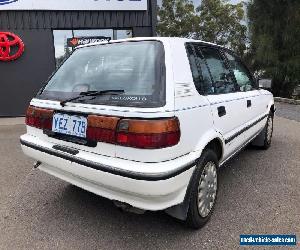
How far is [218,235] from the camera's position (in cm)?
285

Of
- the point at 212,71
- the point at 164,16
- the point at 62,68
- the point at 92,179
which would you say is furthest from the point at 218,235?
the point at 164,16

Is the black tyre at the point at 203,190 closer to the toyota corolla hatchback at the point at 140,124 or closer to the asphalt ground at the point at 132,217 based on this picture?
the toyota corolla hatchback at the point at 140,124

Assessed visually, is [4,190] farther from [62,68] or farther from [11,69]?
[11,69]

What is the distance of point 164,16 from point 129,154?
28.9m

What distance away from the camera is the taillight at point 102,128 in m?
2.45

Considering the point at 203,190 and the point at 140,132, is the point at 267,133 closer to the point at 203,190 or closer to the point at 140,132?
the point at 203,190

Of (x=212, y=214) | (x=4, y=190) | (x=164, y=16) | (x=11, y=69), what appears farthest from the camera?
(x=164, y=16)

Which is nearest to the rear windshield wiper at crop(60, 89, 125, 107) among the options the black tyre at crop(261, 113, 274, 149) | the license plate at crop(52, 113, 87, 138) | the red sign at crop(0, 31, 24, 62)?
the license plate at crop(52, 113, 87, 138)

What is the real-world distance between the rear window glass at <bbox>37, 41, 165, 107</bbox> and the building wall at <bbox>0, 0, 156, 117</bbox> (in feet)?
26.1

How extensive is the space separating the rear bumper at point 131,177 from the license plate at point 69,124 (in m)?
0.16

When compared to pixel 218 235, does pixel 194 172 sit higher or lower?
higher

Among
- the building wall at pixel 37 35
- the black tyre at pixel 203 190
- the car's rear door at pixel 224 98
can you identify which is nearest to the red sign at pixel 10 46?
the building wall at pixel 37 35

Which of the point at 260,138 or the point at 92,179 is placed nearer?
the point at 92,179

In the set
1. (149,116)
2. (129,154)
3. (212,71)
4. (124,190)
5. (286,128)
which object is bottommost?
(286,128)
